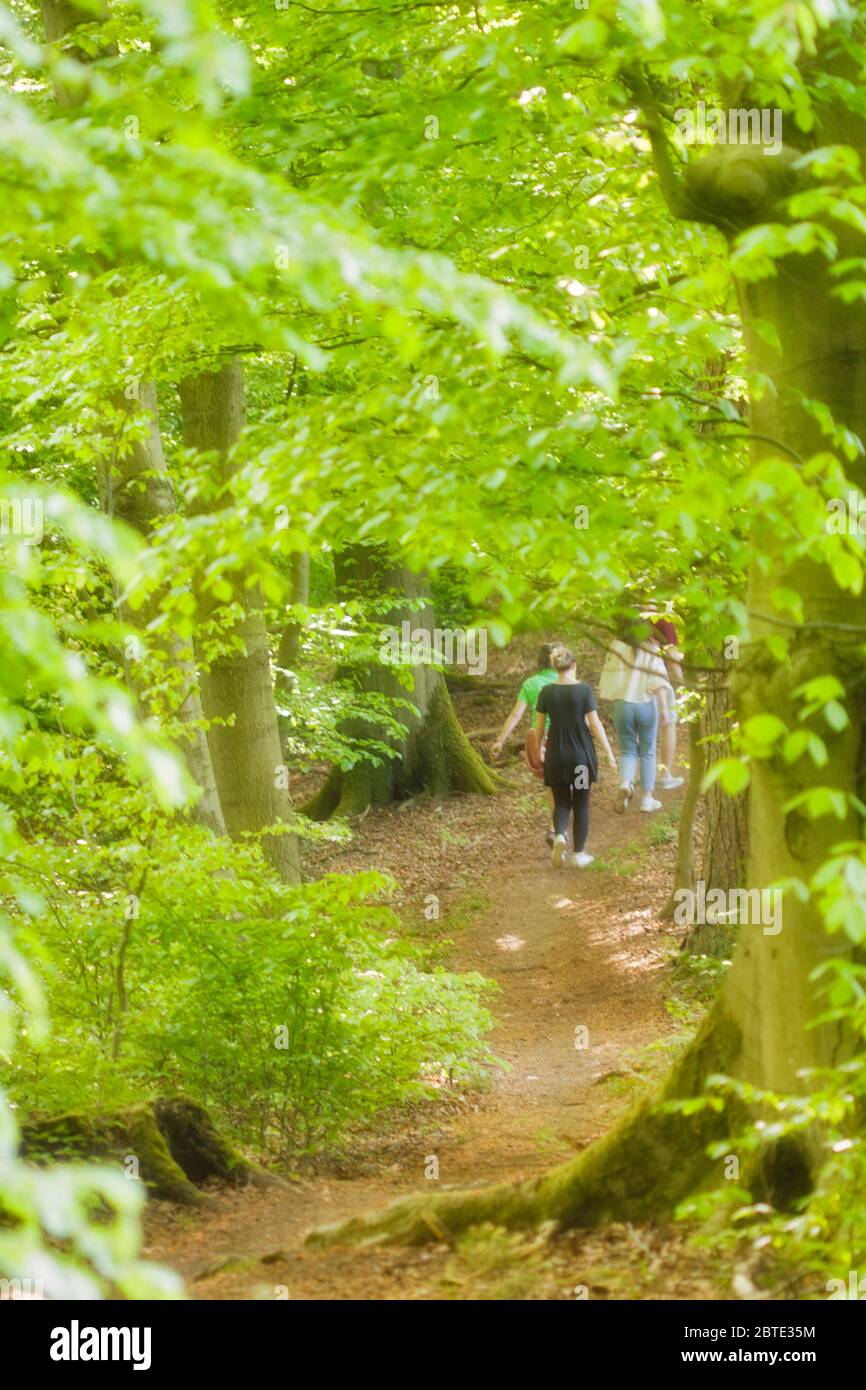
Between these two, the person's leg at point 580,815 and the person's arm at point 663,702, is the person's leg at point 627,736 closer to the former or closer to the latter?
the person's arm at point 663,702

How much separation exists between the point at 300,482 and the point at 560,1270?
120 inches

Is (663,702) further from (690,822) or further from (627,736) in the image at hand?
(690,822)

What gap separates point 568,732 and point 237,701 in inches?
148

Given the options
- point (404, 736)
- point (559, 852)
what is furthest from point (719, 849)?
point (404, 736)

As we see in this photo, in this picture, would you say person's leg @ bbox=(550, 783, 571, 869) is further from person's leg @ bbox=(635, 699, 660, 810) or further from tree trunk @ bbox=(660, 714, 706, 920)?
tree trunk @ bbox=(660, 714, 706, 920)

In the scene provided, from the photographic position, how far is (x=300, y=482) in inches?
169

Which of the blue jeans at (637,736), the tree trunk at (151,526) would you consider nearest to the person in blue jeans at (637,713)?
the blue jeans at (637,736)

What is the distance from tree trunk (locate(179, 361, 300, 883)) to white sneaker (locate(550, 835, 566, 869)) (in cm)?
391

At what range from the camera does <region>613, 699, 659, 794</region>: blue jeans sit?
14117mm

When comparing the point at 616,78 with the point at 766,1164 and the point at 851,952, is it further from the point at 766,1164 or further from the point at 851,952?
the point at 766,1164

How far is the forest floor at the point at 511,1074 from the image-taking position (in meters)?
4.96

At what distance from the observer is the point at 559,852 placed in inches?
Result: 565

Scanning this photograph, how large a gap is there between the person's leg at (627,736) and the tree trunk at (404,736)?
3.47 meters

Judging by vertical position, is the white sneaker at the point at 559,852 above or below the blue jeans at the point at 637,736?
below
